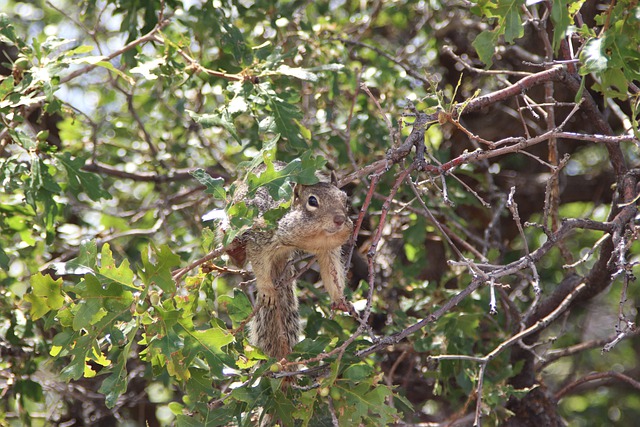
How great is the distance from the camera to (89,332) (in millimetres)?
2117

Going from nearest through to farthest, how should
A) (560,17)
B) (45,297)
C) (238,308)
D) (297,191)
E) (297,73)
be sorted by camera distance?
(560,17) → (45,297) → (238,308) → (297,191) → (297,73)

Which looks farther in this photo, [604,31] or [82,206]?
[82,206]

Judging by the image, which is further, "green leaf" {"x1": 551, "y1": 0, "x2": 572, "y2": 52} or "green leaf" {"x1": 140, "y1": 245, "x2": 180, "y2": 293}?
"green leaf" {"x1": 140, "y1": 245, "x2": 180, "y2": 293}

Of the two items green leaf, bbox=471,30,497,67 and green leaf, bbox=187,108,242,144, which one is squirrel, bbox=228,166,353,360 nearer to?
green leaf, bbox=187,108,242,144

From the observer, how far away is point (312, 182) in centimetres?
227

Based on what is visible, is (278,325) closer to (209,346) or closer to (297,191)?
(297,191)

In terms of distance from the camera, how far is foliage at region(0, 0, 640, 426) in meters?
2.21

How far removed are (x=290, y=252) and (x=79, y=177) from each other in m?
0.80

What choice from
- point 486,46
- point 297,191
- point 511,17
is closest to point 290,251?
point 297,191

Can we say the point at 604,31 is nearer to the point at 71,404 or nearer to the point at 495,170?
the point at 495,170

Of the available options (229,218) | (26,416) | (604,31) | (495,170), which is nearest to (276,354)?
(229,218)

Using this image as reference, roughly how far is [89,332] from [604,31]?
5.17ft

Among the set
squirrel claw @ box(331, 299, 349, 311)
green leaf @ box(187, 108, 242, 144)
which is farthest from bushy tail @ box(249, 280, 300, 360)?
green leaf @ box(187, 108, 242, 144)

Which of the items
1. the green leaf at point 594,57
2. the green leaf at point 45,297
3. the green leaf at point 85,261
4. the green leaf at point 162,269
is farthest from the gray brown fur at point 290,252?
the green leaf at point 594,57
